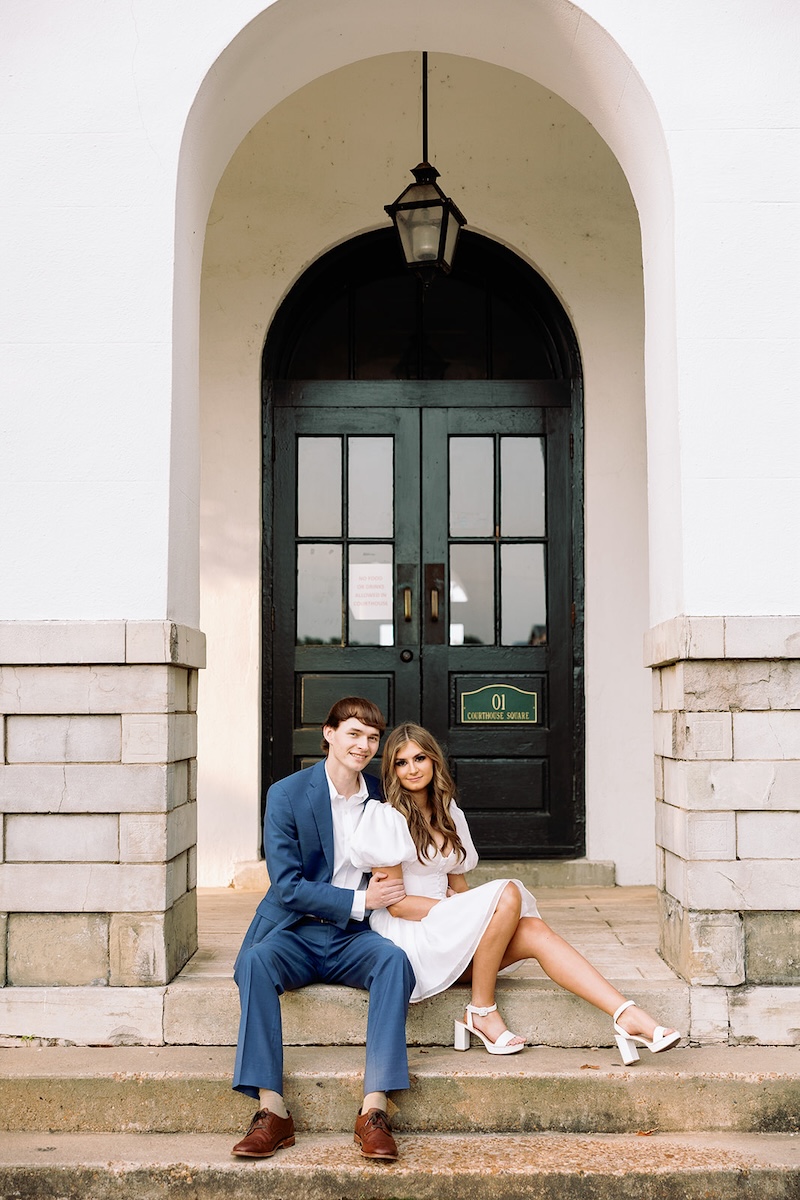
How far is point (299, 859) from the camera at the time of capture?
3922 millimetres

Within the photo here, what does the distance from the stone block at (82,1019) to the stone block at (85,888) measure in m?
0.30

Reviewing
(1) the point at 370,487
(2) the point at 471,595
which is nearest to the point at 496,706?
(2) the point at 471,595

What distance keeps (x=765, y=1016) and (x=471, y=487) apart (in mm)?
3132

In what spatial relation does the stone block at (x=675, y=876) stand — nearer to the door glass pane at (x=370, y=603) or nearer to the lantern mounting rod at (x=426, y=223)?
the door glass pane at (x=370, y=603)

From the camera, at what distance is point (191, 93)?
4145 mm

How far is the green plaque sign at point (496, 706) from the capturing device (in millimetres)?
6035

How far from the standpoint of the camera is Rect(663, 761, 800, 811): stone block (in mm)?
3973

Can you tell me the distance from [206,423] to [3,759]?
2548 mm

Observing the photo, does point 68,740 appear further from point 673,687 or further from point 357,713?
point 673,687

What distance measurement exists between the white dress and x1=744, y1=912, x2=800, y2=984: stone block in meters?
0.75

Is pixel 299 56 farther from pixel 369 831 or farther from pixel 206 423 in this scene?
pixel 369 831

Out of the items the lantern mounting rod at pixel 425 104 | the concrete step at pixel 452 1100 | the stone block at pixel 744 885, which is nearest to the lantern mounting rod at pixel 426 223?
the lantern mounting rod at pixel 425 104

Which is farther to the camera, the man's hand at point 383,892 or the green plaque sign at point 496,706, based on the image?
the green plaque sign at point 496,706

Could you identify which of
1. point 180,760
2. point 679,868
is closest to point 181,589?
point 180,760
